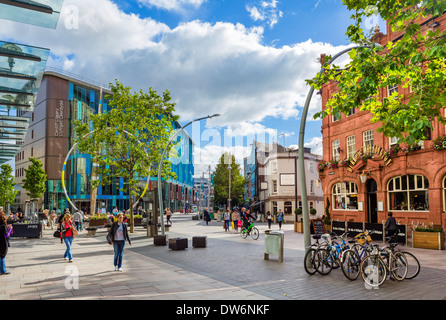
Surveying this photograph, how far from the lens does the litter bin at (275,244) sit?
13039 mm

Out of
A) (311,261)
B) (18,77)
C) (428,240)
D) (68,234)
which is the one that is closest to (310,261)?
(311,261)

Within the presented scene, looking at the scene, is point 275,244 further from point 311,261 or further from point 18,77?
point 18,77

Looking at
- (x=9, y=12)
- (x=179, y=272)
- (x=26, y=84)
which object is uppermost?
(x=9, y=12)

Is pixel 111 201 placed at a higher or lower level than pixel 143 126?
lower

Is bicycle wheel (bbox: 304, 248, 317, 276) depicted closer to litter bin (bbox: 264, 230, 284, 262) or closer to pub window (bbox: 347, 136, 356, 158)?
litter bin (bbox: 264, 230, 284, 262)

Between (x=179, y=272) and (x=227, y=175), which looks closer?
(x=179, y=272)

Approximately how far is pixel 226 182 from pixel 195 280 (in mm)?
60368

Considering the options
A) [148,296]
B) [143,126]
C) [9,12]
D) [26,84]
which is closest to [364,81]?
[148,296]

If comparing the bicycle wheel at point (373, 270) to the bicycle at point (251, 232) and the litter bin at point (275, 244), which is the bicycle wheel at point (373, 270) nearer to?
the litter bin at point (275, 244)

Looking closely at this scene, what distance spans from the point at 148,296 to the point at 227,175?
205 ft

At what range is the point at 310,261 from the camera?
35.6 feet
